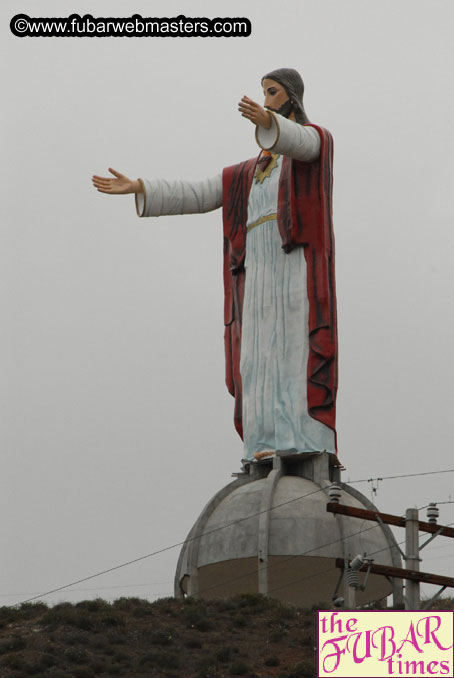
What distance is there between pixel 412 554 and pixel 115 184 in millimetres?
11243

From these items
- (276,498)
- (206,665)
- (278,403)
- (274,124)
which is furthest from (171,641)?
(274,124)

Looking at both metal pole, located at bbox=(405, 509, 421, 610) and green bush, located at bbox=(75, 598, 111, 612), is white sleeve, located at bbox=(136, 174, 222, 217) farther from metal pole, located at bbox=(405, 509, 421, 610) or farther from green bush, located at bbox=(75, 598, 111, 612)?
metal pole, located at bbox=(405, 509, 421, 610)

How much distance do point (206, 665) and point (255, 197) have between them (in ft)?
34.7

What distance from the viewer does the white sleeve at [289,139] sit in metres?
27.8

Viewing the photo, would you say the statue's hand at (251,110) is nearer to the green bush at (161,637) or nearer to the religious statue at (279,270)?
the religious statue at (279,270)

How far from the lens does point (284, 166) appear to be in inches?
1172

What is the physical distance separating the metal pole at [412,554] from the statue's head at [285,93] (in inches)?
→ 407

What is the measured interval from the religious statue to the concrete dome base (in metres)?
0.79

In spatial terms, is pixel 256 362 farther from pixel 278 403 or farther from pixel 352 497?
pixel 352 497

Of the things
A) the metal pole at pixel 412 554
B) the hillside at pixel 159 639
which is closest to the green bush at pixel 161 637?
the hillside at pixel 159 639

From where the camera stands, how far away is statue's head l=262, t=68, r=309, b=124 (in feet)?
98.6

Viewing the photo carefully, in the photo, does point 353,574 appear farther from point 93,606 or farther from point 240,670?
point 93,606

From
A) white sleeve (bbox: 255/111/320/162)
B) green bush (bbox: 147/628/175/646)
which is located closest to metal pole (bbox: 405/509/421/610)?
green bush (bbox: 147/628/175/646)

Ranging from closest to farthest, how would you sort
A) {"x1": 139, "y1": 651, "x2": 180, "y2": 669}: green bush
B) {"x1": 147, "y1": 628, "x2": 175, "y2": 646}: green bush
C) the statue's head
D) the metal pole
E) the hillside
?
the metal pole → the hillside → {"x1": 139, "y1": 651, "x2": 180, "y2": 669}: green bush → {"x1": 147, "y1": 628, "x2": 175, "y2": 646}: green bush → the statue's head
